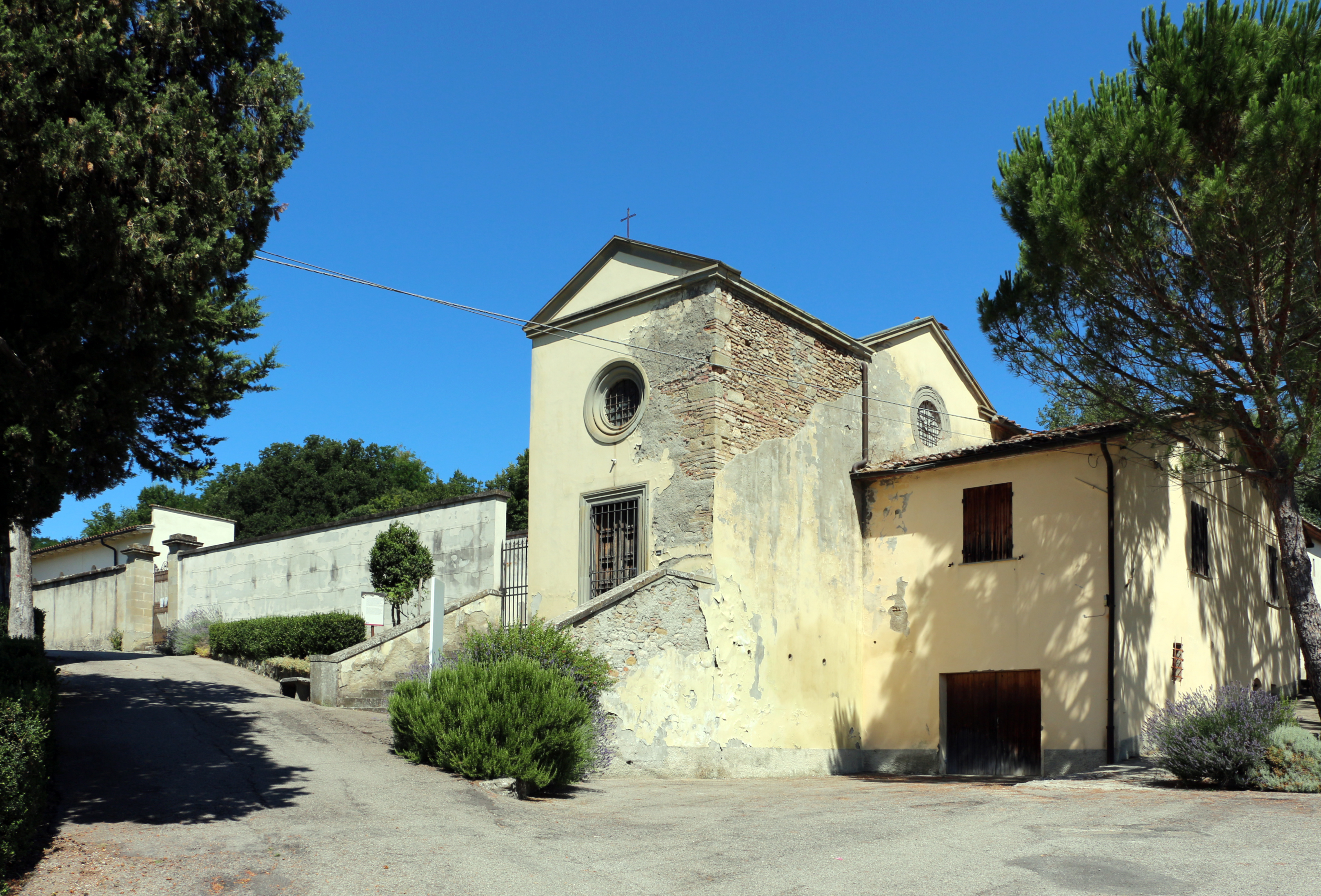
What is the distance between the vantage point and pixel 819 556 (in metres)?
15.6

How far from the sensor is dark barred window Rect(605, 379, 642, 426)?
15.5 meters

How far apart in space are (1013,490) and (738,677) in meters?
5.13

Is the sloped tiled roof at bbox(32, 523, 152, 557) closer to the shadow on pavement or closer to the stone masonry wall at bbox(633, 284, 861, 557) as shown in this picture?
the shadow on pavement

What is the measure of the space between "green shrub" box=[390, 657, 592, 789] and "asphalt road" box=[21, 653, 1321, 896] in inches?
11.3

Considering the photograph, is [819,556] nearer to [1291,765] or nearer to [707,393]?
[707,393]

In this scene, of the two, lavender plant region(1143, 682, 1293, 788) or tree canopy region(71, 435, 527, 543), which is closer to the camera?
lavender plant region(1143, 682, 1293, 788)

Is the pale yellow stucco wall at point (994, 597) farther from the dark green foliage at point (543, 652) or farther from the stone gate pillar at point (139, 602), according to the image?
the stone gate pillar at point (139, 602)

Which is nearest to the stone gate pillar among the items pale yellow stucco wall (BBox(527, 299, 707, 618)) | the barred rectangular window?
pale yellow stucco wall (BBox(527, 299, 707, 618))

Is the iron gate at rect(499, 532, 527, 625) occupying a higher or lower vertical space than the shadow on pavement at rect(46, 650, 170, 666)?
higher

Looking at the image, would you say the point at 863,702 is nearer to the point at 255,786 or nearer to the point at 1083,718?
the point at 1083,718

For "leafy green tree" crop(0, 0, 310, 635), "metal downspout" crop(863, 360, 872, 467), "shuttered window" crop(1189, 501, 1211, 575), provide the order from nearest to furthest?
"leafy green tree" crop(0, 0, 310, 635) → "shuttered window" crop(1189, 501, 1211, 575) → "metal downspout" crop(863, 360, 872, 467)

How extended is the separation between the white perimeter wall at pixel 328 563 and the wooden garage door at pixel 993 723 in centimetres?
860

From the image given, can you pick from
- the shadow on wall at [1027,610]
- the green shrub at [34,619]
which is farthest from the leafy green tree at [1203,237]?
the green shrub at [34,619]

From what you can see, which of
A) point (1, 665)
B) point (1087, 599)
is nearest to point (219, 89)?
point (1, 665)
